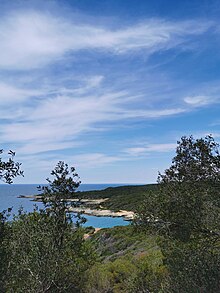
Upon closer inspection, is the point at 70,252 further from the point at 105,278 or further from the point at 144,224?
the point at 105,278

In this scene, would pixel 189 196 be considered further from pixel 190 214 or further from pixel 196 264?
pixel 196 264

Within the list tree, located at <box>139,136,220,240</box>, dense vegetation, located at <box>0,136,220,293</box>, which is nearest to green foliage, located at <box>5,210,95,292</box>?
dense vegetation, located at <box>0,136,220,293</box>

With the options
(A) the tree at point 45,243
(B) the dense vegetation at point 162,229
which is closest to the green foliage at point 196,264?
(B) the dense vegetation at point 162,229

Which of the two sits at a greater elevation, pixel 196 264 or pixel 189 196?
pixel 189 196

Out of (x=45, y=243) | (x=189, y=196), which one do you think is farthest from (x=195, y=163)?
(x=45, y=243)

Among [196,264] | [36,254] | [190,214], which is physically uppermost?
[190,214]

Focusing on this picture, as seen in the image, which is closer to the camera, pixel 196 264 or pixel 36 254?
pixel 36 254

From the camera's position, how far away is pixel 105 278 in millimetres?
20094

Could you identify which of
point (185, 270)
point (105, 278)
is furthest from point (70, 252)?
point (105, 278)

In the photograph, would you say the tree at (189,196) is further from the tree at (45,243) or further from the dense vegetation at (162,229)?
the tree at (45,243)

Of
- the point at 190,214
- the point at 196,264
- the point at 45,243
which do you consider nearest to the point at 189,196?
the point at 190,214

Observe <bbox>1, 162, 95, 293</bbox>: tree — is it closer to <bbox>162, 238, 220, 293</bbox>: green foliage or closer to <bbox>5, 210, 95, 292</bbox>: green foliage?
<bbox>5, 210, 95, 292</bbox>: green foliage

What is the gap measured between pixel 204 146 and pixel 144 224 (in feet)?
13.0

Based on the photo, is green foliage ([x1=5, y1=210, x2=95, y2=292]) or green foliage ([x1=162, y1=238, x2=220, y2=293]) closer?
green foliage ([x1=5, y1=210, x2=95, y2=292])
